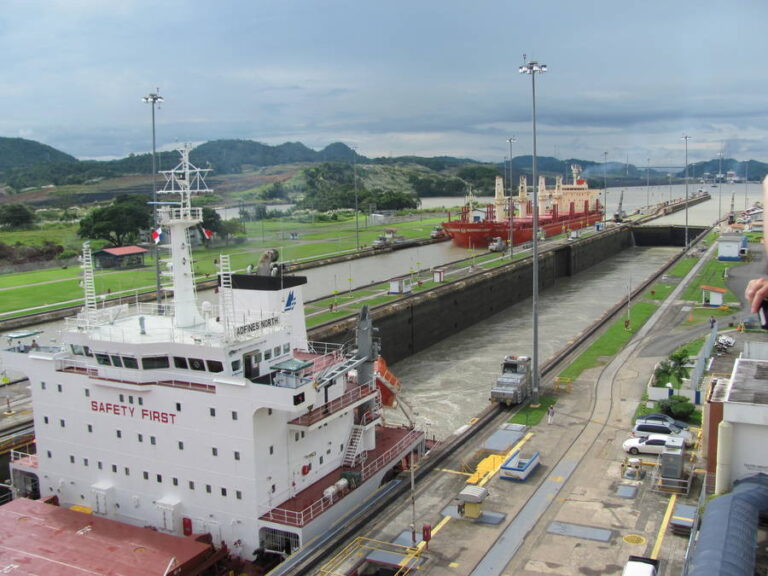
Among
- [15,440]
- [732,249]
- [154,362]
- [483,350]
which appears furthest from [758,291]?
[732,249]

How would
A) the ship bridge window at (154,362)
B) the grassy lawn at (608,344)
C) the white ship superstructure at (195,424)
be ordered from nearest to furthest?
the white ship superstructure at (195,424) → the ship bridge window at (154,362) → the grassy lawn at (608,344)

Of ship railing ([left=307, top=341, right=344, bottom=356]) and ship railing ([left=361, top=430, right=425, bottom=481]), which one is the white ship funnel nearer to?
ship railing ([left=307, top=341, right=344, bottom=356])

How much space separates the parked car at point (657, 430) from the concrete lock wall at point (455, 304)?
764 inches

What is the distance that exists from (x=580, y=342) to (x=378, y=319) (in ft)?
39.4

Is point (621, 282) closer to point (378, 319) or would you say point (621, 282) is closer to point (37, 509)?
point (378, 319)

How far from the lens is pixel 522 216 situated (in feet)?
395

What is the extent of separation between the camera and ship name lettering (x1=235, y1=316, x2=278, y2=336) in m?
17.9

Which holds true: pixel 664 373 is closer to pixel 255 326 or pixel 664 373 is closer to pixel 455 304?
pixel 255 326

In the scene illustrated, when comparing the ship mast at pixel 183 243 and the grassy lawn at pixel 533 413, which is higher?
the ship mast at pixel 183 243

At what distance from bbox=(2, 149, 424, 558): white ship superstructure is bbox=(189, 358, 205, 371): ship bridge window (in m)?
0.04

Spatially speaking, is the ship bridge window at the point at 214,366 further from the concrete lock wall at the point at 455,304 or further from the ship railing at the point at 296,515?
the concrete lock wall at the point at 455,304

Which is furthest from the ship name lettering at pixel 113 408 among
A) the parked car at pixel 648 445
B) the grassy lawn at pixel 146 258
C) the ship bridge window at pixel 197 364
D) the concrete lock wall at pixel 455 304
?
the concrete lock wall at pixel 455 304

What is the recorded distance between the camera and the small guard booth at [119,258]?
65938 mm

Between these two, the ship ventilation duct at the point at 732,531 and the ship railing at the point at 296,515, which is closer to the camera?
the ship ventilation duct at the point at 732,531
